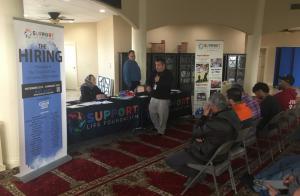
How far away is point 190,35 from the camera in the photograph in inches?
387

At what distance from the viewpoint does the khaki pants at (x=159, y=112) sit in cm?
497

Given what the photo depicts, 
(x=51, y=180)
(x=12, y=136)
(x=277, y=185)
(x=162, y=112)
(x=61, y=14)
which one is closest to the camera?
(x=277, y=185)

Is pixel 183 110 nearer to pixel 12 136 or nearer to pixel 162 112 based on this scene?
pixel 162 112

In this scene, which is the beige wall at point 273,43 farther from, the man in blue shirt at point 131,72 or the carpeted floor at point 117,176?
the carpeted floor at point 117,176

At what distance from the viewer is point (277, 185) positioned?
2.33m

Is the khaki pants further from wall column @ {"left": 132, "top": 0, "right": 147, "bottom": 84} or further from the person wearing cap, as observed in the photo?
wall column @ {"left": 132, "top": 0, "right": 147, "bottom": 84}

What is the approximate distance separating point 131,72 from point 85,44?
15.1ft

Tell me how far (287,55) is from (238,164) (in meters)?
12.0

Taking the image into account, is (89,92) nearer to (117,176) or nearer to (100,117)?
(100,117)

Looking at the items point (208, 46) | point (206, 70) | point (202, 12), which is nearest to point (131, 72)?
point (206, 70)

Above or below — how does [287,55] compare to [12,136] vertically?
above

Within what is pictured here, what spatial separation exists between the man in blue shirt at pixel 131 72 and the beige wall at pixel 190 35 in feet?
9.69

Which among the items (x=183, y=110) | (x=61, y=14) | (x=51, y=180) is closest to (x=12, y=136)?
(x=51, y=180)

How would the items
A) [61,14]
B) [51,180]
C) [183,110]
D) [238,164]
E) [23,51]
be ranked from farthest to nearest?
1. [61,14]
2. [183,110]
3. [238,164]
4. [51,180]
5. [23,51]
